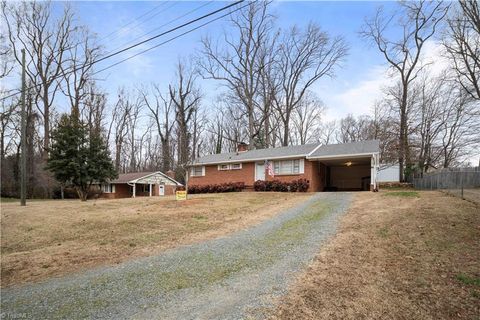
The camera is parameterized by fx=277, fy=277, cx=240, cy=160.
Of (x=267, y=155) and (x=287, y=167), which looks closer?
(x=287, y=167)

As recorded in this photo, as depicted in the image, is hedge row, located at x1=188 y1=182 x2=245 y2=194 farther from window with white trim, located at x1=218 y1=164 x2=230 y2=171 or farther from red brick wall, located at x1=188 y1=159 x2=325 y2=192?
window with white trim, located at x1=218 y1=164 x2=230 y2=171

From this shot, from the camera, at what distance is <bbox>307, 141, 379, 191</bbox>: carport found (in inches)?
751

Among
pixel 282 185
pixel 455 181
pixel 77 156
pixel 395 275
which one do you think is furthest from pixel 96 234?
pixel 455 181

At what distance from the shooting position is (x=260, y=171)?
22.6 metres

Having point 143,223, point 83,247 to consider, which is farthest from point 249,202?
point 83,247

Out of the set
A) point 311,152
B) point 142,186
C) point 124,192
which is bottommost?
point 124,192

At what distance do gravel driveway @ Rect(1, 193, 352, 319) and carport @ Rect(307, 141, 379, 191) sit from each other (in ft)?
44.3

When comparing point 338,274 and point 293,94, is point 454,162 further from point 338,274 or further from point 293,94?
point 338,274

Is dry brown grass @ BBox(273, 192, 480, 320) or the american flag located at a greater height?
the american flag

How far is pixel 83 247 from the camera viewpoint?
710 centimetres

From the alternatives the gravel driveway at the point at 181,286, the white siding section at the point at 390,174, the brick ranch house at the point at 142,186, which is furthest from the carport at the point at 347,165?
the brick ranch house at the point at 142,186

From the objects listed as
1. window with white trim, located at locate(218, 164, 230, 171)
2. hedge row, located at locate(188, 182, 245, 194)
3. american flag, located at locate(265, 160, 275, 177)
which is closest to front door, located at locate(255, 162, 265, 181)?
american flag, located at locate(265, 160, 275, 177)

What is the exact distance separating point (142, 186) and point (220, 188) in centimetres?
1600

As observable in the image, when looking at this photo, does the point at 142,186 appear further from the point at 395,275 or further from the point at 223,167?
the point at 395,275
